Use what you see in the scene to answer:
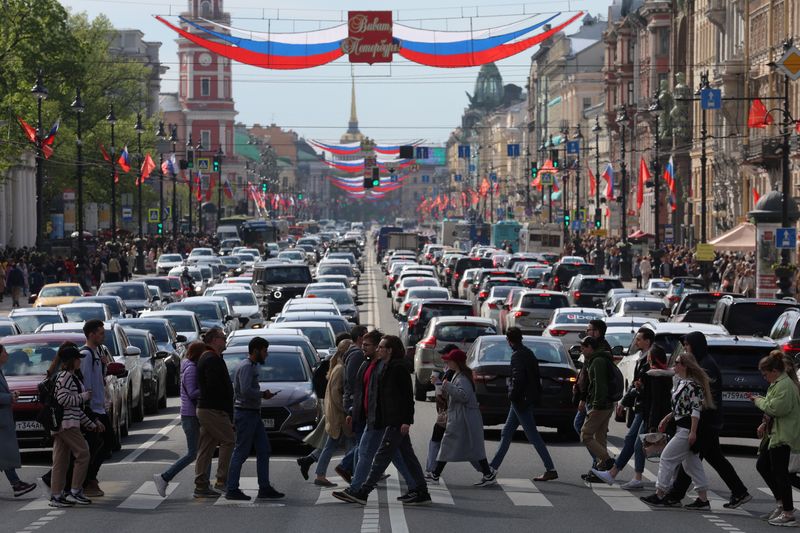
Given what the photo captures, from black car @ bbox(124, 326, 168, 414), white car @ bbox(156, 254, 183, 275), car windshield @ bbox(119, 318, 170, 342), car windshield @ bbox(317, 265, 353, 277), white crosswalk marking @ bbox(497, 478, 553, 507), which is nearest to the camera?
white crosswalk marking @ bbox(497, 478, 553, 507)

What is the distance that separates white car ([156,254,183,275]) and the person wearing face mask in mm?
51971

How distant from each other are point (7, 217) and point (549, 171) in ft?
119

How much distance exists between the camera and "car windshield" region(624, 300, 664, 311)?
37.6m

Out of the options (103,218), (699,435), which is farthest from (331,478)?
(103,218)

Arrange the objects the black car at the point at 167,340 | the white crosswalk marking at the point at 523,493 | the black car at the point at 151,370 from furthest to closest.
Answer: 1. the black car at the point at 167,340
2. the black car at the point at 151,370
3. the white crosswalk marking at the point at 523,493

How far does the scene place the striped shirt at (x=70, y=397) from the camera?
1586 cm

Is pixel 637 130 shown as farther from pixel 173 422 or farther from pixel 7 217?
pixel 173 422

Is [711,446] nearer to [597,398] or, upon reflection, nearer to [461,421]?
[597,398]

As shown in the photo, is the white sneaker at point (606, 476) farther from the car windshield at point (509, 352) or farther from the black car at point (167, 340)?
the black car at point (167, 340)

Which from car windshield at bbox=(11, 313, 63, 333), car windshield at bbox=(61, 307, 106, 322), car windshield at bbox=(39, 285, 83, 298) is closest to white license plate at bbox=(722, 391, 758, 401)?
car windshield at bbox=(11, 313, 63, 333)

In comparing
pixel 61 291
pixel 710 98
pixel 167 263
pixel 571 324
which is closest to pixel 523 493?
pixel 571 324

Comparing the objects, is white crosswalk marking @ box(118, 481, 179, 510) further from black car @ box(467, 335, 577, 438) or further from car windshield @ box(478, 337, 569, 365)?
car windshield @ box(478, 337, 569, 365)

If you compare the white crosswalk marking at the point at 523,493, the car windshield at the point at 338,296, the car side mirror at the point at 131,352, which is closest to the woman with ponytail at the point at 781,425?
the white crosswalk marking at the point at 523,493

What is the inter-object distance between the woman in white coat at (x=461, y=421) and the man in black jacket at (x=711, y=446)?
2.00 m
